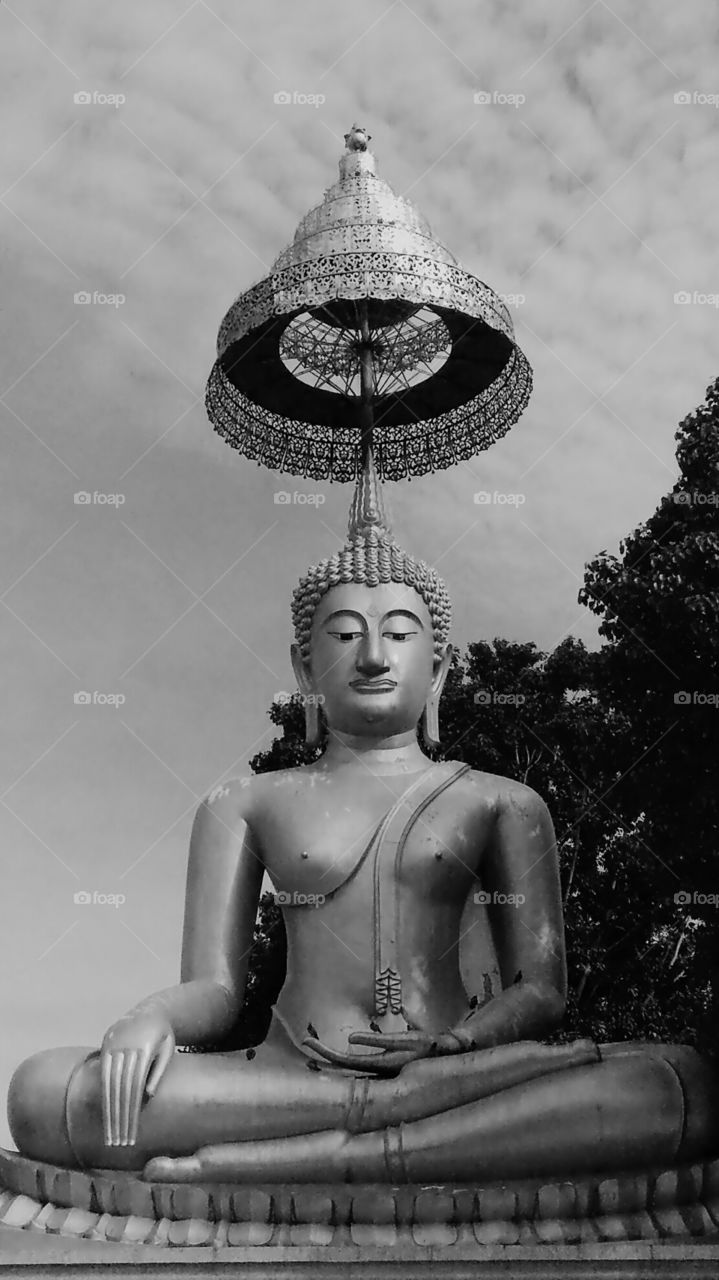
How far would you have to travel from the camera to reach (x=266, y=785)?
625 centimetres

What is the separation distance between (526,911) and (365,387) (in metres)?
3.71

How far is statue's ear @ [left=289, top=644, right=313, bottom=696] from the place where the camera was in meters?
6.65

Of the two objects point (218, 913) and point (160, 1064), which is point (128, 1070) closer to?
point (160, 1064)

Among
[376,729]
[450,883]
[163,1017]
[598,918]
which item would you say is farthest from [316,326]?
[598,918]

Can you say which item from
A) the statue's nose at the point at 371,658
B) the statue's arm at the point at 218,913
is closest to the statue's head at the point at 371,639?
the statue's nose at the point at 371,658

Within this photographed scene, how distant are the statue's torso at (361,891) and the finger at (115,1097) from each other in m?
1.02

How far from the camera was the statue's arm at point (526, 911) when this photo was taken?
5.59 metres

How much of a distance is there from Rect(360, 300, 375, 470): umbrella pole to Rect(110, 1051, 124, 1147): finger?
461 cm

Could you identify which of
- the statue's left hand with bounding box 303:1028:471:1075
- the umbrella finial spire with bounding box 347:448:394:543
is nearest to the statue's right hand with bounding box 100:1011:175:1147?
the statue's left hand with bounding box 303:1028:471:1075

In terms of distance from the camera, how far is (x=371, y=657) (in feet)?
20.3

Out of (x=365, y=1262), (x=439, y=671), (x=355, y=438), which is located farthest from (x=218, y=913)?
(x=355, y=438)

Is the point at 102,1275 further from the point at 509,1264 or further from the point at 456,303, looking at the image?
the point at 456,303

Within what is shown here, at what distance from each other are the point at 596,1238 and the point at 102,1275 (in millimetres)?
1653

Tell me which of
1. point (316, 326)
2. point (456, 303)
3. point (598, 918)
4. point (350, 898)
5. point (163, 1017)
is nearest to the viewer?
point (163, 1017)
